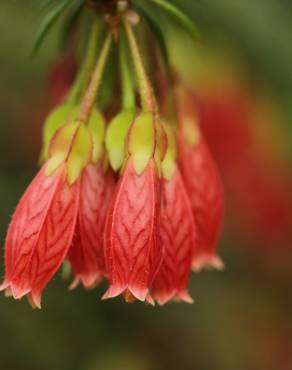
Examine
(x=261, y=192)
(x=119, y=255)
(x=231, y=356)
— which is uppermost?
(x=119, y=255)

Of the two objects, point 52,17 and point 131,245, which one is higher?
point 52,17

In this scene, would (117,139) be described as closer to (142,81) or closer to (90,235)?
(142,81)

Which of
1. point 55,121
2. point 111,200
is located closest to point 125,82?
point 55,121

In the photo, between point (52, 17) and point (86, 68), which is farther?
point (86, 68)

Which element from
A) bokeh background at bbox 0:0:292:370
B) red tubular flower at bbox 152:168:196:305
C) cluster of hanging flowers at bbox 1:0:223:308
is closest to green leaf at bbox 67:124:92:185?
cluster of hanging flowers at bbox 1:0:223:308

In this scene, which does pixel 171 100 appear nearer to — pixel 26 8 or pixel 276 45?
pixel 26 8

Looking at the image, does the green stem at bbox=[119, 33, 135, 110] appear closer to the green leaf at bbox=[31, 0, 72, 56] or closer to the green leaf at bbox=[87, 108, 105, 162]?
the green leaf at bbox=[87, 108, 105, 162]

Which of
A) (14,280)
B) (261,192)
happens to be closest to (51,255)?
(14,280)
